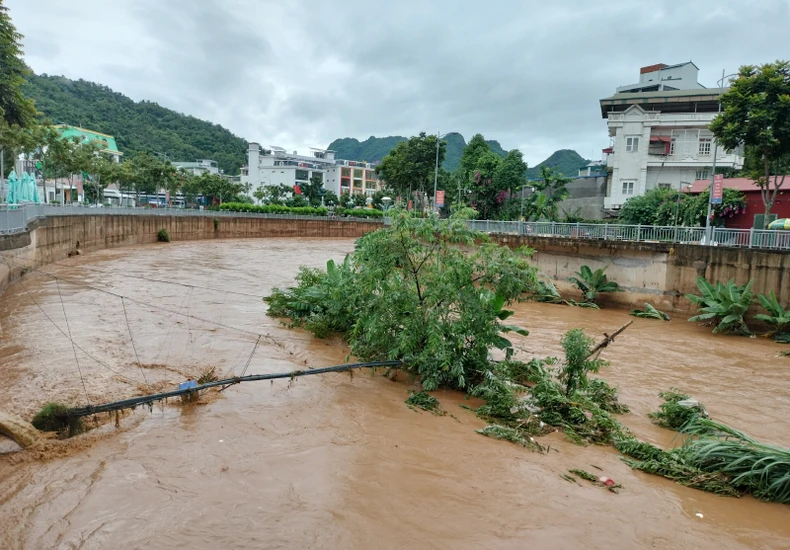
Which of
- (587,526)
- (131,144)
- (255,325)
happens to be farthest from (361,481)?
(131,144)

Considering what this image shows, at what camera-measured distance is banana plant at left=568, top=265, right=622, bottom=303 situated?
20.5 meters

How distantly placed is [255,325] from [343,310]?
104 inches

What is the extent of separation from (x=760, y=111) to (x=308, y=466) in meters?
21.1

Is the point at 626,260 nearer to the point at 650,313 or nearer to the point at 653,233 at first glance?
the point at 653,233

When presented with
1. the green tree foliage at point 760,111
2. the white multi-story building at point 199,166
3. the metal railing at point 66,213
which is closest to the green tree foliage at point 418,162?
the metal railing at point 66,213

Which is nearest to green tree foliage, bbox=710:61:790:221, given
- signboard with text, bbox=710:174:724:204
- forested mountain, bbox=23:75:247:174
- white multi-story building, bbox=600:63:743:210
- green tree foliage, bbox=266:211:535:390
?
signboard with text, bbox=710:174:724:204

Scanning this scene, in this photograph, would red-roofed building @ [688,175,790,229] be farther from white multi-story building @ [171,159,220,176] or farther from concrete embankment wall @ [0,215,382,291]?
white multi-story building @ [171,159,220,176]

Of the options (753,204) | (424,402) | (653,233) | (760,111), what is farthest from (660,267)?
(424,402)

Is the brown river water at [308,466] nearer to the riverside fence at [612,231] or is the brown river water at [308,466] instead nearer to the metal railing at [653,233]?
the riverside fence at [612,231]

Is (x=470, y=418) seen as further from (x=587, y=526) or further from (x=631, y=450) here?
(x=587, y=526)

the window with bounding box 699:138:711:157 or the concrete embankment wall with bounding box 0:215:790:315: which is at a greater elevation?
the window with bounding box 699:138:711:157

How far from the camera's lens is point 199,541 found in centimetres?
448

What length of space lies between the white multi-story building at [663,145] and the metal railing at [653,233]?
59.2ft

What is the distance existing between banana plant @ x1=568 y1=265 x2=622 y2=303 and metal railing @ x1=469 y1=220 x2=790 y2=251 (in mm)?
1716
